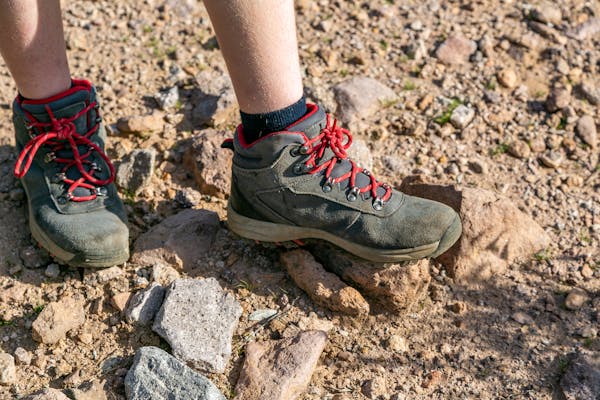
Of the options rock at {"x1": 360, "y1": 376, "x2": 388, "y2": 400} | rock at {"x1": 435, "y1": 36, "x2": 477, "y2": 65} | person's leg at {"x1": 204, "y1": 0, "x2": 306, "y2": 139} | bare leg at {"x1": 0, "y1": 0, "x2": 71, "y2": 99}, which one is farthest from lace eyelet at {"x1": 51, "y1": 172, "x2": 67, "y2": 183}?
rock at {"x1": 435, "y1": 36, "x2": 477, "y2": 65}

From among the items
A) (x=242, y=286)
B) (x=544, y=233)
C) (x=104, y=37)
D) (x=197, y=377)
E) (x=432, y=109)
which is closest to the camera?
(x=197, y=377)

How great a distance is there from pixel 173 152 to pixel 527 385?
173 centimetres

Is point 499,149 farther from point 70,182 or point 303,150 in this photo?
point 70,182

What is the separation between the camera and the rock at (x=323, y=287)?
7.91 feet

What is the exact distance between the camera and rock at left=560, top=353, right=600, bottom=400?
87.0 inches

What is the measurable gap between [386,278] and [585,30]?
212cm

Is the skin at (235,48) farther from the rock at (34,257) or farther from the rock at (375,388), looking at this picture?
the rock at (375,388)

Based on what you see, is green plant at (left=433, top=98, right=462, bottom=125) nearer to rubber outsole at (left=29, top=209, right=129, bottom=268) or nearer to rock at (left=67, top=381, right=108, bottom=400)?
rubber outsole at (left=29, top=209, right=129, bottom=268)

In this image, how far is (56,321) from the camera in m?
2.33

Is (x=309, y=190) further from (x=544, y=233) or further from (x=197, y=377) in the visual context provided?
(x=544, y=233)

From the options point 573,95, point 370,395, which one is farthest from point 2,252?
point 573,95

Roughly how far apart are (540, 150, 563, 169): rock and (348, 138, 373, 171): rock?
0.77m

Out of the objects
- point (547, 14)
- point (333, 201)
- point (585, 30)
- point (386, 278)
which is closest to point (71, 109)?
point (333, 201)

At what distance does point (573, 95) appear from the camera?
11.1 feet
